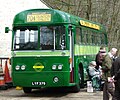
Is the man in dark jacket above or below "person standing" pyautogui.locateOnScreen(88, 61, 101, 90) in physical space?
above

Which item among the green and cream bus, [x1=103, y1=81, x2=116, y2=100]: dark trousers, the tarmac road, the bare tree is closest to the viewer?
[x1=103, y1=81, x2=116, y2=100]: dark trousers

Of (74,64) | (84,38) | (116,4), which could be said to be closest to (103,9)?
(116,4)

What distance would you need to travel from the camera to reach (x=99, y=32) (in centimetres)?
2336

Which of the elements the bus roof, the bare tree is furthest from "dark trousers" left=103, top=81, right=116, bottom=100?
the bare tree

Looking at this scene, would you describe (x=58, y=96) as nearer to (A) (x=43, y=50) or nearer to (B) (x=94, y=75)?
(A) (x=43, y=50)

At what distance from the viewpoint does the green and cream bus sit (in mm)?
16047

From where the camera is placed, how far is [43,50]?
16172 mm

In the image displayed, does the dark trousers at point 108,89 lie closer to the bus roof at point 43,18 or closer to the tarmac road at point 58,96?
the tarmac road at point 58,96

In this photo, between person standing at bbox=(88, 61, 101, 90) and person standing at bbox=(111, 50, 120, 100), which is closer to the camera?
person standing at bbox=(111, 50, 120, 100)

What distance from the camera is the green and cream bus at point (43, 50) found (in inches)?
632

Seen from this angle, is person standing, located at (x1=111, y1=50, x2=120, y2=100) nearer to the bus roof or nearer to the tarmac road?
the tarmac road

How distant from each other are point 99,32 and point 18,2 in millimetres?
5437

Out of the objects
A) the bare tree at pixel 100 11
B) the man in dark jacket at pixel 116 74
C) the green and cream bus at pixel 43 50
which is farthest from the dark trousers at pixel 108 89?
the bare tree at pixel 100 11

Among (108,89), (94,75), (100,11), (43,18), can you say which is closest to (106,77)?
(108,89)
